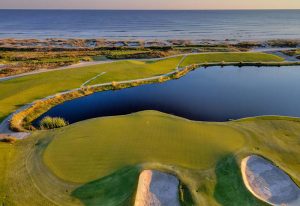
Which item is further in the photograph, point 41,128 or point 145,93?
point 145,93

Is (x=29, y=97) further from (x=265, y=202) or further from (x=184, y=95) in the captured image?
(x=265, y=202)

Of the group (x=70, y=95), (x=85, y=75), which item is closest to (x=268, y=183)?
(x=70, y=95)

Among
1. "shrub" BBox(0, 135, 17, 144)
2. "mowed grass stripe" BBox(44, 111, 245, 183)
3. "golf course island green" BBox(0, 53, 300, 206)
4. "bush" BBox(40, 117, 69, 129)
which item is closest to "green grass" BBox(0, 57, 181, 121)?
"golf course island green" BBox(0, 53, 300, 206)

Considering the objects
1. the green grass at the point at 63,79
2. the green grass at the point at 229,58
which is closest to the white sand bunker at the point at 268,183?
the green grass at the point at 63,79

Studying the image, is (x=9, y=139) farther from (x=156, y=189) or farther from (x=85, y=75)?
(x=85, y=75)

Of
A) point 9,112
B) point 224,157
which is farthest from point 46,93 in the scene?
point 224,157
